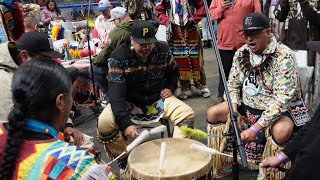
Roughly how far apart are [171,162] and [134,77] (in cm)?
126

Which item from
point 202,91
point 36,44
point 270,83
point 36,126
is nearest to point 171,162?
point 36,126

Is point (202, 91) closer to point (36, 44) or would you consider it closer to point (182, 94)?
point (182, 94)

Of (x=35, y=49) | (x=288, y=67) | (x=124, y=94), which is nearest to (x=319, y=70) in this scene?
(x=288, y=67)

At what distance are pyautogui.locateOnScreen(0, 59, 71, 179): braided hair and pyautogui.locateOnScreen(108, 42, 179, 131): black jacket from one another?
164cm

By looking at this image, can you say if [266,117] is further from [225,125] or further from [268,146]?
[225,125]

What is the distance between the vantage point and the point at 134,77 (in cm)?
342

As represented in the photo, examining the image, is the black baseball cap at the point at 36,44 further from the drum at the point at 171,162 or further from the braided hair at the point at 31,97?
the braided hair at the point at 31,97

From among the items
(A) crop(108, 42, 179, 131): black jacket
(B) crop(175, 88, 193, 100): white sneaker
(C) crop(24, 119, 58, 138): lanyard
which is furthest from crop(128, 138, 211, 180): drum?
(B) crop(175, 88, 193, 100): white sneaker

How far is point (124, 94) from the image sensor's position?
3.33m

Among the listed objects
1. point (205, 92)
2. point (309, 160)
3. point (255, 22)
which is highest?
point (255, 22)

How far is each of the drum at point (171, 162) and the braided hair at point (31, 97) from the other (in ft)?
2.91

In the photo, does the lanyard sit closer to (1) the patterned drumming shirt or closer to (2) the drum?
(2) the drum

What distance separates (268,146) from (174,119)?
2.82 feet

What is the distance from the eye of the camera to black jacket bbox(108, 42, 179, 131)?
3289 millimetres
